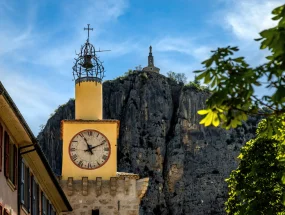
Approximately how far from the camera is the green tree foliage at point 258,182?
22547 mm

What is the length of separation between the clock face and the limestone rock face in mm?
68098

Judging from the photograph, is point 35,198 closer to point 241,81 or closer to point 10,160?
point 10,160

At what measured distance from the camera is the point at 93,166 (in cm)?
4556

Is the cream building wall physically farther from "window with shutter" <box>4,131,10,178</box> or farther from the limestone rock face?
the limestone rock face

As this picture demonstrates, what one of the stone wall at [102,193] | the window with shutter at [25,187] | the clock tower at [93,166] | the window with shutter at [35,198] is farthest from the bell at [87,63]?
the window with shutter at [25,187]

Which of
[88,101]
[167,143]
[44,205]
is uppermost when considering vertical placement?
[167,143]

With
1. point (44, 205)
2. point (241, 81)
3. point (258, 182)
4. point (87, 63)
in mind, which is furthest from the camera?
point (87, 63)

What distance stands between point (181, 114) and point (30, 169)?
104 m

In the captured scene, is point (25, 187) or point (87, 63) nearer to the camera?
point (25, 187)

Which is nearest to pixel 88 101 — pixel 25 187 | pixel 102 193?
pixel 102 193

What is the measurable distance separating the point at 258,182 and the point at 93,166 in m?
19.7

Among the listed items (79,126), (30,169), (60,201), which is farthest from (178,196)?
(30,169)

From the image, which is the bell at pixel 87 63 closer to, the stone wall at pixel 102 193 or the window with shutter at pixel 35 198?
the stone wall at pixel 102 193

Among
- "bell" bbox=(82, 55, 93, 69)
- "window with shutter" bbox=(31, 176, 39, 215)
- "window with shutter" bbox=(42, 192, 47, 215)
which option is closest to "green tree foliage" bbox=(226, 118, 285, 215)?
"window with shutter" bbox=(31, 176, 39, 215)
